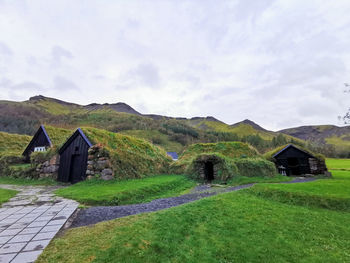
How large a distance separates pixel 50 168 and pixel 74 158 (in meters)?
3.01

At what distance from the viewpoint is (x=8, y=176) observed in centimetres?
1739

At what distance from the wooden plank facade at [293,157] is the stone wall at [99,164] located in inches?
825

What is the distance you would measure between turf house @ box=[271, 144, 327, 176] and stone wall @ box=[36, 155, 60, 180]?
25528 millimetres

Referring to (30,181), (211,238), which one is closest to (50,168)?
(30,181)

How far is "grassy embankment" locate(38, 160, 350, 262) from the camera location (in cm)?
345

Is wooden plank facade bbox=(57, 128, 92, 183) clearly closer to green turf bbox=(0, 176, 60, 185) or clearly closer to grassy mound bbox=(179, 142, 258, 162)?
green turf bbox=(0, 176, 60, 185)

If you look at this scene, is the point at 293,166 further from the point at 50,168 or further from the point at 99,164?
the point at 50,168

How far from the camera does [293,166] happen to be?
2202cm

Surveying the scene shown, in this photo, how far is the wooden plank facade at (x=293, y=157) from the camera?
2134 centimetres

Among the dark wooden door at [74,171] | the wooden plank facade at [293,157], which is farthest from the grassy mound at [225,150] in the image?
the dark wooden door at [74,171]

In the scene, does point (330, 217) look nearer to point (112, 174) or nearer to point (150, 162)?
point (112, 174)

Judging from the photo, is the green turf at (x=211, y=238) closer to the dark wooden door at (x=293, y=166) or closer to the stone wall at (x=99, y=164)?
the stone wall at (x=99, y=164)

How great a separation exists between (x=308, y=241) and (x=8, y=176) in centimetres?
2494

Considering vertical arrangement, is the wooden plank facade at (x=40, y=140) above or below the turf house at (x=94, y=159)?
above
